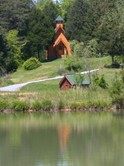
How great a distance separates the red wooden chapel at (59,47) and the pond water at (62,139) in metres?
29.2

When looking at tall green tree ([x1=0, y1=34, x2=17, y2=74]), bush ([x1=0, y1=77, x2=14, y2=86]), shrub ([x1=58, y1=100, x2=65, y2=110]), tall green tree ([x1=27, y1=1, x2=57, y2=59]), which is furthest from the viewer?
tall green tree ([x1=27, y1=1, x2=57, y2=59])

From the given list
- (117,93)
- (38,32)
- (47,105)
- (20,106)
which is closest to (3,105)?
(20,106)

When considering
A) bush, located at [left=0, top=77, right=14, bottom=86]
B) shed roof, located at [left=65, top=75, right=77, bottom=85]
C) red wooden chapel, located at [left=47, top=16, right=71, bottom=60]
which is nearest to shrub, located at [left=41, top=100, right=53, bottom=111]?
shed roof, located at [left=65, top=75, right=77, bottom=85]

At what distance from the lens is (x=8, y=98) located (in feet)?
141

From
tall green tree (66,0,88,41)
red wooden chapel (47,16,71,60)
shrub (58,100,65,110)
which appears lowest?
shrub (58,100,65,110)

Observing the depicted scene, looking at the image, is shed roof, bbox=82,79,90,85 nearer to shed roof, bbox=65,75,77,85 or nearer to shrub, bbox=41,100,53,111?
shed roof, bbox=65,75,77,85

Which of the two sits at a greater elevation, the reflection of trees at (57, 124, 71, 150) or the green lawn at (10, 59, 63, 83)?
the green lawn at (10, 59, 63, 83)

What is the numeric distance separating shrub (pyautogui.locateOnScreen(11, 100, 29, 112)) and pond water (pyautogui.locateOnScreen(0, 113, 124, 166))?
6.35ft

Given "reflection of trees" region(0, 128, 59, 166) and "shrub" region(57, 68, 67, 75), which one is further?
"shrub" region(57, 68, 67, 75)

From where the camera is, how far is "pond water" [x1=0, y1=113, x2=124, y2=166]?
2341cm

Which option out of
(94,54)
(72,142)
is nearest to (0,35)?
(94,54)

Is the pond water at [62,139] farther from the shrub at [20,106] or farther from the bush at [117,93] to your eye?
the bush at [117,93]

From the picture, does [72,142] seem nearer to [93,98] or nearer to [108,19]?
[93,98]

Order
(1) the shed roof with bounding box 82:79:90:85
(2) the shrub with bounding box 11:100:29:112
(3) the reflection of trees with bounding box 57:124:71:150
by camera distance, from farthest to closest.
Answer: (1) the shed roof with bounding box 82:79:90:85 → (2) the shrub with bounding box 11:100:29:112 → (3) the reflection of trees with bounding box 57:124:71:150
